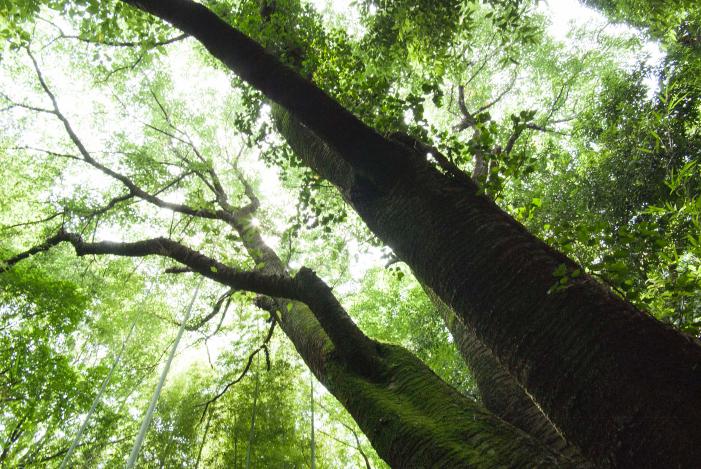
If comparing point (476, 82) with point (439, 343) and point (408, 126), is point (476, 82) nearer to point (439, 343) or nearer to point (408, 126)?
point (439, 343)

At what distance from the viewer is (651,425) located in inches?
42.0

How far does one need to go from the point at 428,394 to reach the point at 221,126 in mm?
10547

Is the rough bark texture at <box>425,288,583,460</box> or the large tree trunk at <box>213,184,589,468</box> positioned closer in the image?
the large tree trunk at <box>213,184,589,468</box>

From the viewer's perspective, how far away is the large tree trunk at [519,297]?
3.63ft

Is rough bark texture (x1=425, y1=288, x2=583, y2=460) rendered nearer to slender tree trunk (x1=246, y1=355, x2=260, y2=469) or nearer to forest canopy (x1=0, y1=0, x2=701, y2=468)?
forest canopy (x1=0, y1=0, x2=701, y2=468)

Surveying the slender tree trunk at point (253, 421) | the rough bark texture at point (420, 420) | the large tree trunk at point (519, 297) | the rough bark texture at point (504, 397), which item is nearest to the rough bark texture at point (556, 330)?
the large tree trunk at point (519, 297)

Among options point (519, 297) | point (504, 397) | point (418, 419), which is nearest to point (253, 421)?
point (504, 397)

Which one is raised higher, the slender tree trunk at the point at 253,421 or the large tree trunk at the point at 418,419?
the slender tree trunk at the point at 253,421

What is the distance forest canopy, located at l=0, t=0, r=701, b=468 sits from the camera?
4.66ft

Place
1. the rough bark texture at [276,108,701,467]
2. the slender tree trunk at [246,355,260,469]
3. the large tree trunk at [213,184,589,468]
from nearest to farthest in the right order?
the rough bark texture at [276,108,701,467] → the large tree trunk at [213,184,589,468] → the slender tree trunk at [246,355,260,469]

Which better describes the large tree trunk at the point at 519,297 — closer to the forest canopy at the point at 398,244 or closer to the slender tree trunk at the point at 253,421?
the forest canopy at the point at 398,244

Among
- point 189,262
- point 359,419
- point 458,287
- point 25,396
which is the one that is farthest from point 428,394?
point 25,396

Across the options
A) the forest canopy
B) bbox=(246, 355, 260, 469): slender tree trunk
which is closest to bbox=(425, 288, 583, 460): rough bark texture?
the forest canopy

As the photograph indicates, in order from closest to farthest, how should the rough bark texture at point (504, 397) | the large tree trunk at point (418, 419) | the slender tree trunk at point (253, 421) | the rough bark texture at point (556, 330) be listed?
the rough bark texture at point (556, 330) → the large tree trunk at point (418, 419) → the rough bark texture at point (504, 397) → the slender tree trunk at point (253, 421)
